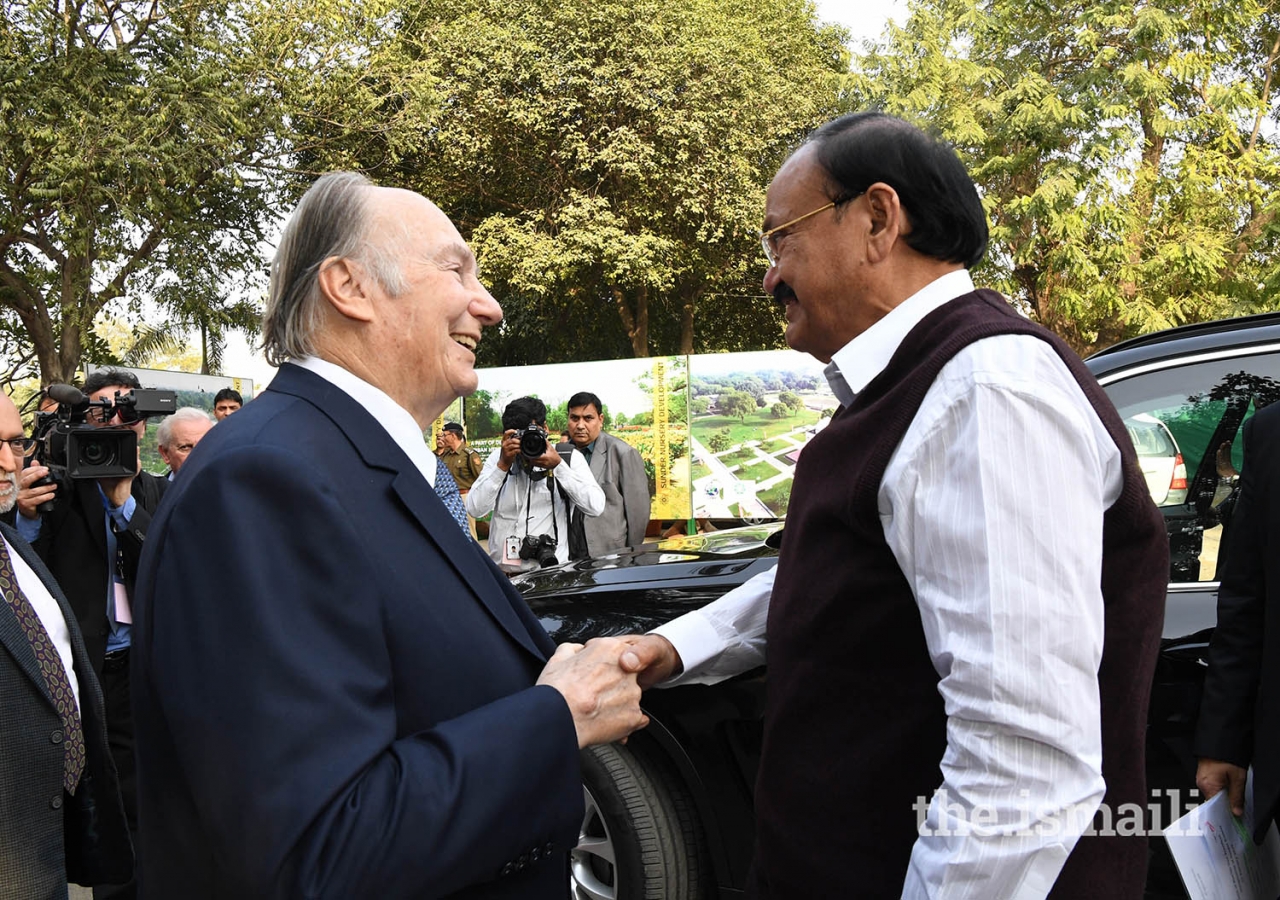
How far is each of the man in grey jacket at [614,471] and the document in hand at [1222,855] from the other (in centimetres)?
449

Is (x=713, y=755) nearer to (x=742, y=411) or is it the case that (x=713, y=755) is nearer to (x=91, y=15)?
(x=742, y=411)

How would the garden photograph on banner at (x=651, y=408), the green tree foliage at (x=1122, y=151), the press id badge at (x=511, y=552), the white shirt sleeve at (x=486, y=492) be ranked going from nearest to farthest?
the press id badge at (x=511, y=552), the white shirt sleeve at (x=486, y=492), the garden photograph on banner at (x=651, y=408), the green tree foliage at (x=1122, y=151)

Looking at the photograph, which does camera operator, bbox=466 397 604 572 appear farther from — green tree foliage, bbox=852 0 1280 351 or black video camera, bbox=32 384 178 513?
green tree foliage, bbox=852 0 1280 351

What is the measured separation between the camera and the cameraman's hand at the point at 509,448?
5.95 meters

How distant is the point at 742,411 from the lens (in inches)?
524

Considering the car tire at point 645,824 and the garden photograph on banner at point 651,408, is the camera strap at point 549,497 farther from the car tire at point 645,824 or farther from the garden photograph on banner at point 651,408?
the garden photograph on banner at point 651,408

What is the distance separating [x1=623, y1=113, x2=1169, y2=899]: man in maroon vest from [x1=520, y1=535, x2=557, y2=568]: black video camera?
412 cm

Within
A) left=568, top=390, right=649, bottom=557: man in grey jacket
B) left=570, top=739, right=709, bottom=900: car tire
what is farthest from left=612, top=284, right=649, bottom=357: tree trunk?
left=570, top=739, right=709, bottom=900: car tire

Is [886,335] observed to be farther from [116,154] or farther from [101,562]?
[116,154]

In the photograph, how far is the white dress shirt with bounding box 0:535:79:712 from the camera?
2.57 m

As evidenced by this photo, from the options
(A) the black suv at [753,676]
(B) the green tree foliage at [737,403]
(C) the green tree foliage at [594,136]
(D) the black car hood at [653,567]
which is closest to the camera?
(A) the black suv at [753,676]

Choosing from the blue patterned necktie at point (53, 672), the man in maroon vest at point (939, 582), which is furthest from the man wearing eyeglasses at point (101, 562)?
the man in maroon vest at point (939, 582)

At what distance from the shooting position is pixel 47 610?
2.61m

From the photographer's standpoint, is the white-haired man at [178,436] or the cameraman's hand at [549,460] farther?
the cameraman's hand at [549,460]
